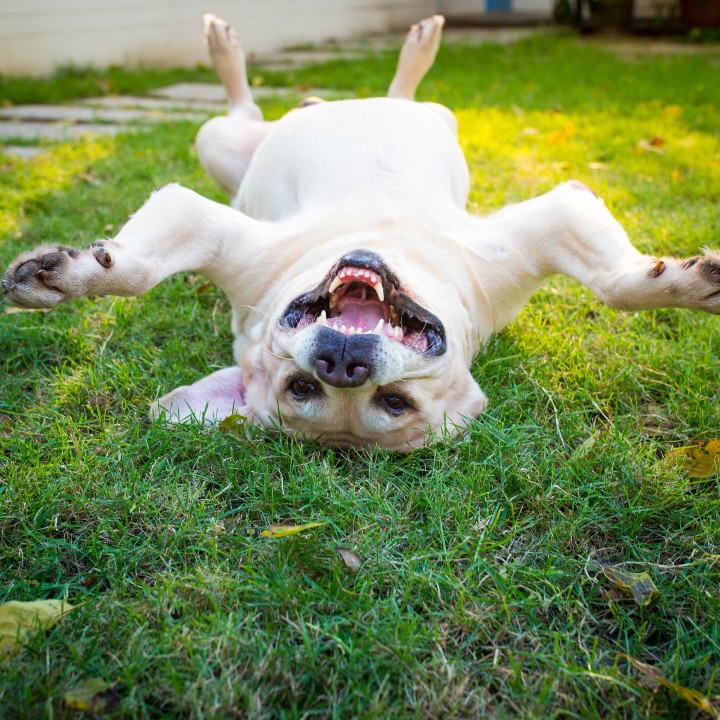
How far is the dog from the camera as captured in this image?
2.22 meters

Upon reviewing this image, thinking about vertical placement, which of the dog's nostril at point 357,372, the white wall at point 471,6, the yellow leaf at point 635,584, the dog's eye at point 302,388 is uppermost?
the dog's nostril at point 357,372

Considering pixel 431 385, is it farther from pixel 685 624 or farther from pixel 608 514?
pixel 685 624

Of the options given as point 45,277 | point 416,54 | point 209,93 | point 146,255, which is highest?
point 416,54

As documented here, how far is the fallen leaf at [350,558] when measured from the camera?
183 centimetres

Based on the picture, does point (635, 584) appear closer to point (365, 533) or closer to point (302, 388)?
point (365, 533)

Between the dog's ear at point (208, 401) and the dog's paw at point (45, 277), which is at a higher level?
the dog's paw at point (45, 277)

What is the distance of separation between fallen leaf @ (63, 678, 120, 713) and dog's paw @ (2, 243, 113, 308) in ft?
3.76

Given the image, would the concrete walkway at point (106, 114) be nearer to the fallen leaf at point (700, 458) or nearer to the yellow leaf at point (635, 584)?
the fallen leaf at point (700, 458)

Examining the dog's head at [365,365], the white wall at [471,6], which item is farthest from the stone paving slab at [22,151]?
the white wall at [471,6]

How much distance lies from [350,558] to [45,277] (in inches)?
47.1

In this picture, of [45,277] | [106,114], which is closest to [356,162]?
[45,277]

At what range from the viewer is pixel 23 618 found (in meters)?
1.63

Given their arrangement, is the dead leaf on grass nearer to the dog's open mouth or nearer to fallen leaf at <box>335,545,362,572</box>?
the dog's open mouth

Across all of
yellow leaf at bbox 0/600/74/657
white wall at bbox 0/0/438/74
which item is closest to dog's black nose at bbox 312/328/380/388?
yellow leaf at bbox 0/600/74/657
